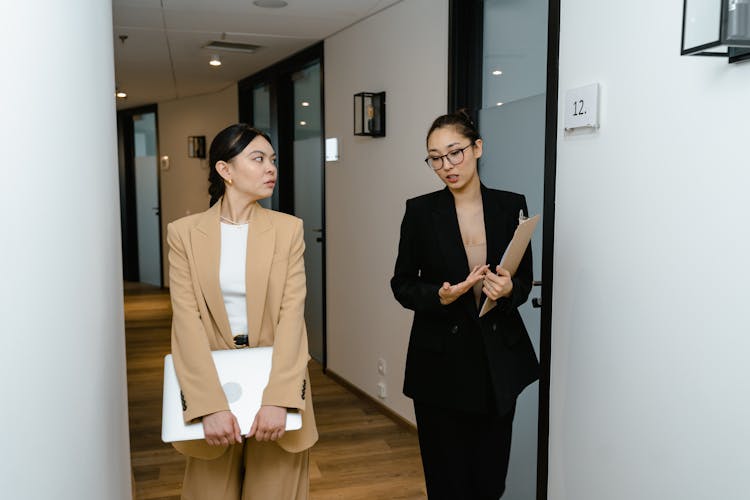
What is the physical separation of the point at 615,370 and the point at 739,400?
0.53 metres

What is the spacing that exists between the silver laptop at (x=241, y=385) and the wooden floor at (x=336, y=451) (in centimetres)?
154

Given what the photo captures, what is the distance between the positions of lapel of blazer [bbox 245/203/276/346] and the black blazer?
19.7 inches

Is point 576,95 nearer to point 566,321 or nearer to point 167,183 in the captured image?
point 566,321

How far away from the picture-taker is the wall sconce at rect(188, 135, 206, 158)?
875 cm

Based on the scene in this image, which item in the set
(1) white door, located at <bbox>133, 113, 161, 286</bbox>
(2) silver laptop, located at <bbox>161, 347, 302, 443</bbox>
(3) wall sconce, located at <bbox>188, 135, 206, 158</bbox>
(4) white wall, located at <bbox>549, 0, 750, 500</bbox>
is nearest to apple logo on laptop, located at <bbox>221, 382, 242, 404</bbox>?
(2) silver laptop, located at <bbox>161, 347, 302, 443</bbox>

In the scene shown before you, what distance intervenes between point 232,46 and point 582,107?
13.1 feet

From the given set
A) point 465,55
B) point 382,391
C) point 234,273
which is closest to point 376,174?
point 465,55

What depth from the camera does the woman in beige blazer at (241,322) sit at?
187 centimetres

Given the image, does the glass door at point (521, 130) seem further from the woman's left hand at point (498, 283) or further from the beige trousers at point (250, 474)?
the beige trousers at point (250, 474)

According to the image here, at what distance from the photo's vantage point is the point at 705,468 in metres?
1.86

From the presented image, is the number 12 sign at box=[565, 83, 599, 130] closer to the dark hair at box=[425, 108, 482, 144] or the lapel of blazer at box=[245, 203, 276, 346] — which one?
the dark hair at box=[425, 108, 482, 144]

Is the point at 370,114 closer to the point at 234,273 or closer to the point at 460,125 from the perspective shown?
the point at 460,125

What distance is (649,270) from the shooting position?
6.75ft

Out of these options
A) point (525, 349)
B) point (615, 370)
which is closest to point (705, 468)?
point (615, 370)
